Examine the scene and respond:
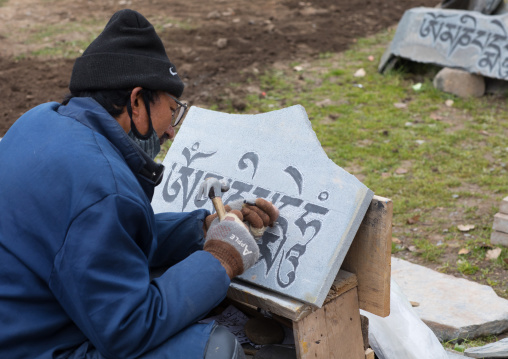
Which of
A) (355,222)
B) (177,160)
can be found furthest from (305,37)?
(355,222)

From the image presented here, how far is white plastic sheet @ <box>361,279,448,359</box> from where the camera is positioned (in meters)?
2.97

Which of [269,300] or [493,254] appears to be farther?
[493,254]

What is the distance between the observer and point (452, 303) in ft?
12.2

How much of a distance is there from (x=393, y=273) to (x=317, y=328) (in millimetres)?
1639

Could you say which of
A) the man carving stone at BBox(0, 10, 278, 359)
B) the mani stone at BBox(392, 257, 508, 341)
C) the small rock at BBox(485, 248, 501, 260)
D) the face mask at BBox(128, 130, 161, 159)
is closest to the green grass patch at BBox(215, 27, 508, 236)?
the small rock at BBox(485, 248, 501, 260)

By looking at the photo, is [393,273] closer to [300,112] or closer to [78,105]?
[300,112]

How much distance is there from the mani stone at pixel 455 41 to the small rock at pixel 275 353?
5453mm

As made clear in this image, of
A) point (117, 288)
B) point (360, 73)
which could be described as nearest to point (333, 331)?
point (117, 288)

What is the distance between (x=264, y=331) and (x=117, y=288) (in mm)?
1082

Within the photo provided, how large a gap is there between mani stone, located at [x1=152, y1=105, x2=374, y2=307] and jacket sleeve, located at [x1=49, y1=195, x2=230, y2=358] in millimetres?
481

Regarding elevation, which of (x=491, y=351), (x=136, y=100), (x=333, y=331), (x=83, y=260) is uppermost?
(x=136, y=100)

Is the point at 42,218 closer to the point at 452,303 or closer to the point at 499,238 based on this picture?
the point at 452,303

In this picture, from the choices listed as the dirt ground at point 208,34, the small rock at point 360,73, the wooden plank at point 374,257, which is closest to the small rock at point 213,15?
the dirt ground at point 208,34

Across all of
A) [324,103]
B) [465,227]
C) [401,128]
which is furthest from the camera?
[324,103]
